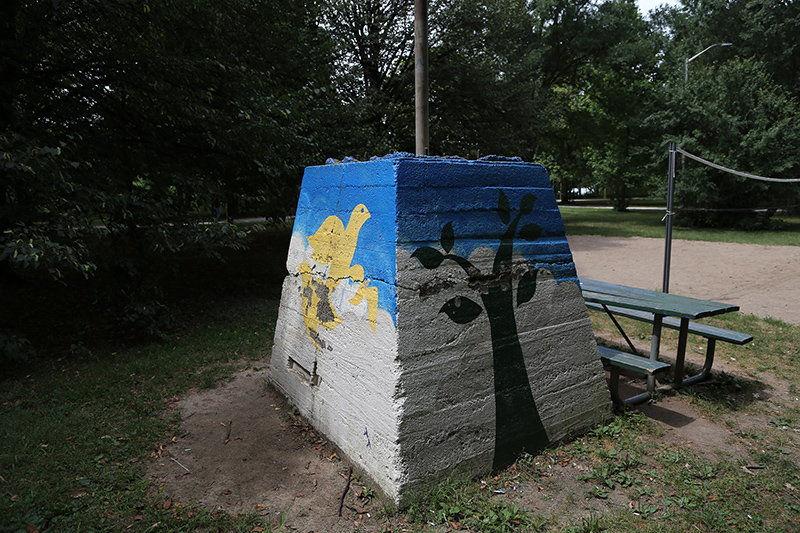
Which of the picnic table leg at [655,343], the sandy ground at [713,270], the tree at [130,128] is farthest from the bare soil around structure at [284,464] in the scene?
the sandy ground at [713,270]

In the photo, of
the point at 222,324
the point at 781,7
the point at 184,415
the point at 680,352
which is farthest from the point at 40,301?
the point at 781,7

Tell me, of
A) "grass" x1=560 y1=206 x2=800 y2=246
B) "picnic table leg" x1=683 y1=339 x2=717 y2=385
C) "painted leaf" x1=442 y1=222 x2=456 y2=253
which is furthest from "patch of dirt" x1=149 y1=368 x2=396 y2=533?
"grass" x1=560 y1=206 x2=800 y2=246

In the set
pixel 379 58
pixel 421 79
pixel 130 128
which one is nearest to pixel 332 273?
pixel 421 79

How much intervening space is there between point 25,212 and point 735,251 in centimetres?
1430

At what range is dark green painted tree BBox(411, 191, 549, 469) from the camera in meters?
2.87

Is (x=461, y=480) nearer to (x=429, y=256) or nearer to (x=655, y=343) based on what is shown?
(x=429, y=256)

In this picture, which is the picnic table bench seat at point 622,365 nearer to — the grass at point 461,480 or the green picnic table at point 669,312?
the green picnic table at point 669,312

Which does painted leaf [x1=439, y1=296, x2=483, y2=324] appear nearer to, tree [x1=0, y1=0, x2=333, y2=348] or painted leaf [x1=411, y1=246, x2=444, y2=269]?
painted leaf [x1=411, y1=246, x2=444, y2=269]

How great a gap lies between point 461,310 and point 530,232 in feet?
2.60

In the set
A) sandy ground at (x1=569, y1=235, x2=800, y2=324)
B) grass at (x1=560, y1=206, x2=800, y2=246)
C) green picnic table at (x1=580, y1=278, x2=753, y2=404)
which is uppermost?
green picnic table at (x1=580, y1=278, x2=753, y2=404)

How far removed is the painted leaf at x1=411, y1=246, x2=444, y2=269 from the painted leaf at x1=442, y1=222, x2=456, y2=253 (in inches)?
2.4

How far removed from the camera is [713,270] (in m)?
9.52

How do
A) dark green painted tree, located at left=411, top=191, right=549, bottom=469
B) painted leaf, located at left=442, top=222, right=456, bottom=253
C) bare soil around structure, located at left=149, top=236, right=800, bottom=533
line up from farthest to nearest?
dark green painted tree, located at left=411, top=191, right=549, bottom=469
painted leaf, located at left=442, top=222, right=456, bottom=253
bare soil around structure, located at left=149, top=236, right=800, bottom=533

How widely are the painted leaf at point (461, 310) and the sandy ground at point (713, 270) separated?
5702 mm
